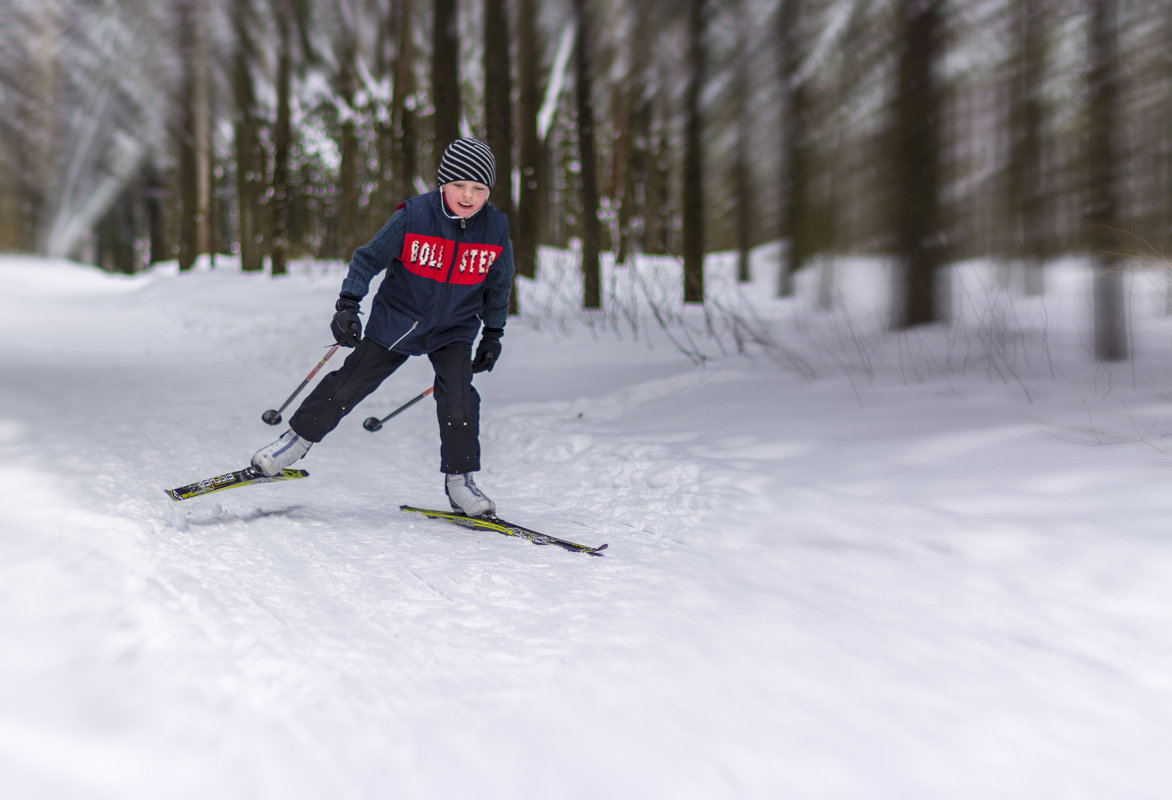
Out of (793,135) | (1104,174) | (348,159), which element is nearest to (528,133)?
(793,135)

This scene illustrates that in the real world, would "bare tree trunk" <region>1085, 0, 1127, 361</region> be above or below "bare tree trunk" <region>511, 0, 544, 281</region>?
below

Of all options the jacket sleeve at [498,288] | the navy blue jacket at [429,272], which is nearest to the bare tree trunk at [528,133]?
the jacket sleeve at [498,288]

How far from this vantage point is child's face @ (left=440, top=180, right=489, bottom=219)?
3791 millimetres

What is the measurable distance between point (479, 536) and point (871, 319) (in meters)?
6.87

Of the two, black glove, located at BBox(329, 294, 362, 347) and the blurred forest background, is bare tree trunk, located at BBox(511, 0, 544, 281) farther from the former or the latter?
black glove, located at BBox(329, 294, 362, 347)

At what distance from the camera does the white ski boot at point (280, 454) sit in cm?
396

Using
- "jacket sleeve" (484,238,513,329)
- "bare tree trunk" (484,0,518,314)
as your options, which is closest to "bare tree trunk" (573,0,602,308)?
"bare tree trunk" (484,0,518,314)

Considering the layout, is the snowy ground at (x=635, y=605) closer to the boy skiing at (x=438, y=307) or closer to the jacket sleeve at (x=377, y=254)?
the boy skiing at (x=438, y=307)

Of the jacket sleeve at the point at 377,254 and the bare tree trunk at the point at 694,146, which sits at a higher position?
the bare tree trunk at the point at 694,146

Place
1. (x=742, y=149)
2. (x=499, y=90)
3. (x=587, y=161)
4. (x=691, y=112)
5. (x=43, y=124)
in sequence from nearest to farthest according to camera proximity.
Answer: (x=691, y=112), (x=499, y=90), (x=587, y=161), (x=742, y=149), (x=43, y=124)

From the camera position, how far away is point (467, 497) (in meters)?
3.99

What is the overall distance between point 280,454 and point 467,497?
95cm

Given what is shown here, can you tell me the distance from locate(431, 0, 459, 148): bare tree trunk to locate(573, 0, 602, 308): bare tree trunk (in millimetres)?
1839

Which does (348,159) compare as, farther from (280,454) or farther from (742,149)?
(280,454)
